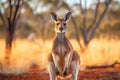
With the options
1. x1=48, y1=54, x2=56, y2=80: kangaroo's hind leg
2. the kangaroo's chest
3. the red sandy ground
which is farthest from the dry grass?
the kangaroo's chest

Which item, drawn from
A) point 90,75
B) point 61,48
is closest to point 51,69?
point 61,48

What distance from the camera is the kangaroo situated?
25.5 ft

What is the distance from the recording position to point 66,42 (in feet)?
25.7

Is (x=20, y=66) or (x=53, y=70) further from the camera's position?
(x=20, y=66)

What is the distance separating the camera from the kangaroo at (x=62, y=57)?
25.5ft

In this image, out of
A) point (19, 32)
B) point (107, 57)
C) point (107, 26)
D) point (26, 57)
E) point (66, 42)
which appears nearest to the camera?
point (66, 42)

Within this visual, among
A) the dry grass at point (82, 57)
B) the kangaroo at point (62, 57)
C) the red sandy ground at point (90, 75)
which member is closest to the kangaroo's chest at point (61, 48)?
the kangaroo at point (62, 57)

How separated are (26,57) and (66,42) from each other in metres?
6.25

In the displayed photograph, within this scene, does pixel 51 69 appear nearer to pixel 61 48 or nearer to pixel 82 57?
pixel 61 48

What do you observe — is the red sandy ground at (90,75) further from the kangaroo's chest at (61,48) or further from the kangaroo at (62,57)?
the kangaroo's chest at (61,48)

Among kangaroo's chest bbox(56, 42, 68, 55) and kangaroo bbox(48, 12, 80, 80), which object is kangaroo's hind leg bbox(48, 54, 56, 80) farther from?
kangaroo's chest bbox(56, 42, 68, 55)

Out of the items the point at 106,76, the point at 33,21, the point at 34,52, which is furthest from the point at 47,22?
the point at 106,76

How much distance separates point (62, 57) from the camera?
7891mm

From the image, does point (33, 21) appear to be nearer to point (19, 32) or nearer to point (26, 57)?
→ point (19, 32)
